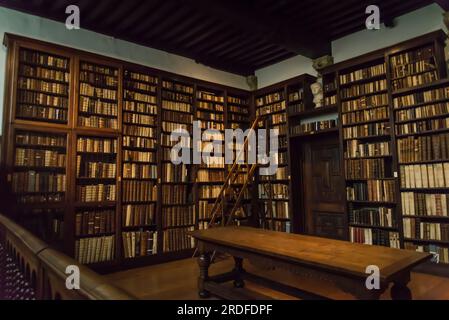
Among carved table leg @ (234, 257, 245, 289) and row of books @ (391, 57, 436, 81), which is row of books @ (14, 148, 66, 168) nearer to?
carved table leg @ (234, 257, 245, 289)

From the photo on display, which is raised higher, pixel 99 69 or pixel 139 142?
pixel 99 69

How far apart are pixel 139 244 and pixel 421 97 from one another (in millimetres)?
4253

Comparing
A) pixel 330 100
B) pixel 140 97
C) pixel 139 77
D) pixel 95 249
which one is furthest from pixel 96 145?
pixel 330 100

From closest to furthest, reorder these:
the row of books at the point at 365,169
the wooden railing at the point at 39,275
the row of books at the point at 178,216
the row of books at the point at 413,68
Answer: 1. the wooden railing at the point at 39,275
2. the row of books at the point at 413,68
3. the row of books at the point at 365,169
4. the row of books at the point at 178,216

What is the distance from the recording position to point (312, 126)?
4742 millimetres

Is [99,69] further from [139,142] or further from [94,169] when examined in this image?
[94,169]

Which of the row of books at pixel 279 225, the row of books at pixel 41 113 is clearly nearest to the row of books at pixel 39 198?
the row of books at pixel 41 113

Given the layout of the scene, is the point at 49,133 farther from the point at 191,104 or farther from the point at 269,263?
the point at 269,263

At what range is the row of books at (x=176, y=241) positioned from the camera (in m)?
4.38

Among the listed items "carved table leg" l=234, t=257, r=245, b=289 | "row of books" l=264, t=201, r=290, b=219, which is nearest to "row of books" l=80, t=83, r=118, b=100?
"carved table leg" l=234, t=257, r=245, b=289

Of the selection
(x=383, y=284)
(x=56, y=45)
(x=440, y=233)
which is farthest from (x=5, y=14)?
(x=440, y=233)

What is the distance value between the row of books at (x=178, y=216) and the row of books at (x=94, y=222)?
787 mm

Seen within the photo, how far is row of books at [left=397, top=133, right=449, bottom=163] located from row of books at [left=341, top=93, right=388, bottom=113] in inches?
23.2

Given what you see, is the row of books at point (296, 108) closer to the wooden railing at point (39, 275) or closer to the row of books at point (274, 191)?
the row of books at point (274, 191)
